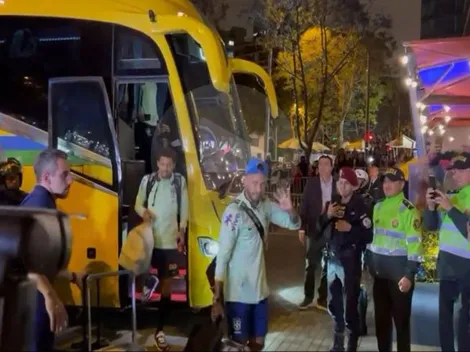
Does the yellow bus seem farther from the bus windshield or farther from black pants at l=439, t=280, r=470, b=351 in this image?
black pants at l=439, t=280, r=470, b=351

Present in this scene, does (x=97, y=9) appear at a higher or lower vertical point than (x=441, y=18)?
lower

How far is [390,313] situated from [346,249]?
66cm

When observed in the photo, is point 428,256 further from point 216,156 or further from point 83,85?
point 83,85

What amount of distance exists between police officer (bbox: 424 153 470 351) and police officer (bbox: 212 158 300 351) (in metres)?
1.50

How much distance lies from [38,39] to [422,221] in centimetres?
421

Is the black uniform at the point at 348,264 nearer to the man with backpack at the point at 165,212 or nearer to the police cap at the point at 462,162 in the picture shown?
the police cap at the point at 462,162

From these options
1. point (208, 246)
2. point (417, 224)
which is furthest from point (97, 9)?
point (417, 224)

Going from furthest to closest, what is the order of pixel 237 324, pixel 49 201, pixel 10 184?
pixel 10 184 → pixel 237 324 → pixel 49 201

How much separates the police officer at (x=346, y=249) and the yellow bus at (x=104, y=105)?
51.8 inches

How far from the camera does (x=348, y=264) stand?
5.32 metres

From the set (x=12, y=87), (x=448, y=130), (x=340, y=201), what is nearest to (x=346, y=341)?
(x=340, y=201)

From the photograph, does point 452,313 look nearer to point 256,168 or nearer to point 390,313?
point 390,313

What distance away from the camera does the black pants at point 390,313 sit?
4797mm

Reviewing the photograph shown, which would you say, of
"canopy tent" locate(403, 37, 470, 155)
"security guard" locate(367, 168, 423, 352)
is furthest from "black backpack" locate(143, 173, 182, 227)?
"canopy tent" locate(403, 37, 470, 155)
